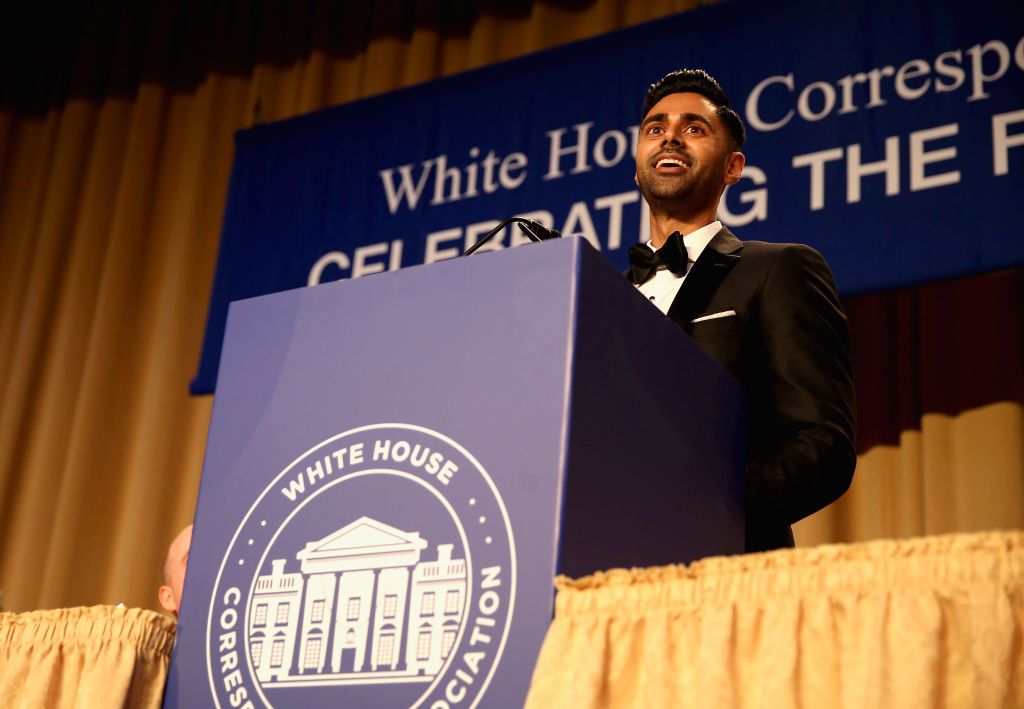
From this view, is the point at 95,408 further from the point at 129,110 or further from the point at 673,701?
the point at 673,701

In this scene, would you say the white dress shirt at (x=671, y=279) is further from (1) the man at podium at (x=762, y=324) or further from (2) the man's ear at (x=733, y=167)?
(2) the man's ear at (x=733, y=167)

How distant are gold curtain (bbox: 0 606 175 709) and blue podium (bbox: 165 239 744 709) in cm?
4

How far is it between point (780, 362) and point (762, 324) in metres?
0.08

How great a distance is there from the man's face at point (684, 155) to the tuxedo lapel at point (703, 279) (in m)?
0.22

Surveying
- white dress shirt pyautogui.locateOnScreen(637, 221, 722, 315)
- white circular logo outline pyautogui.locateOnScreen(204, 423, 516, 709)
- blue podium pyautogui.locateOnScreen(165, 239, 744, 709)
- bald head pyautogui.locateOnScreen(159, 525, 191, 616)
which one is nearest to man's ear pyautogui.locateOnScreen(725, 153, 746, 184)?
white dress shirt pyautogui.locateOnScreen(637, 221, 722, 315)

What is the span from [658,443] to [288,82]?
10.9ft

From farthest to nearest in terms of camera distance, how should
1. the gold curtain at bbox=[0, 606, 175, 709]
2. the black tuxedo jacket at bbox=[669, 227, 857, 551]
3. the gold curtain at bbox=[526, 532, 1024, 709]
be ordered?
1. the black tuxedo jacket at bbox=[669, 227, 857, 551]
2. the gold curtain at bbox=[0, 606, 175, 709]
3. the gold curtain at bbox=[526, 532, 1024, 709]

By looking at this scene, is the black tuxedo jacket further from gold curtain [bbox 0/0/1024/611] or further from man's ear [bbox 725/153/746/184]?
gold curtain [bbox 0/0/1024/611]

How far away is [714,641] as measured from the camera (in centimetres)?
90

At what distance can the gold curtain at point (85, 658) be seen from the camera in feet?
3.66

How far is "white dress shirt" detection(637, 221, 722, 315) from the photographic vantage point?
1.49 metres

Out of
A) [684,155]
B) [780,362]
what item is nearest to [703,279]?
[780,362]

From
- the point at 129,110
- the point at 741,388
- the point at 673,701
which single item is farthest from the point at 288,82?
the point at 673,701

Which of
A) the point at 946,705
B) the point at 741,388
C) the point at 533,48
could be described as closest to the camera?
the point at 946,705
